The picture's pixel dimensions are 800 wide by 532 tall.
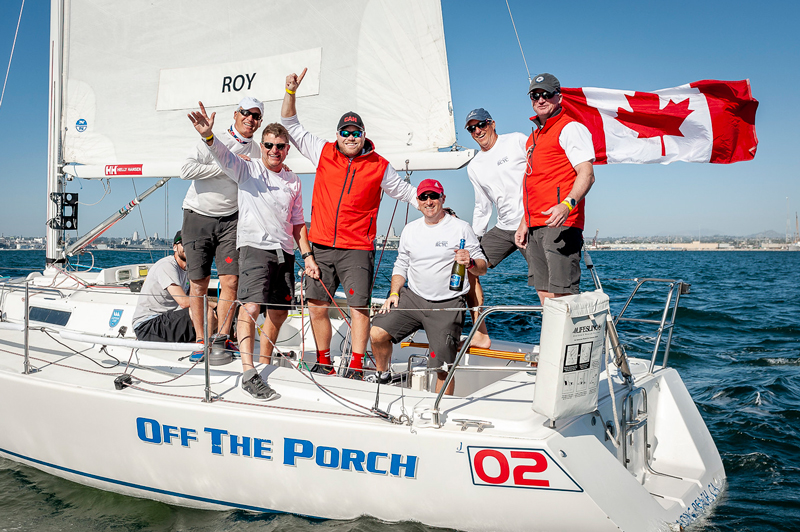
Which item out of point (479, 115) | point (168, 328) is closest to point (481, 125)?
point (479, 115)

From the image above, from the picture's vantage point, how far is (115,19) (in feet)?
18.3

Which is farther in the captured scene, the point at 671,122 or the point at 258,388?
the point at 671,122

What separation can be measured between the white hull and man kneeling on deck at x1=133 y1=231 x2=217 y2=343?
43cm

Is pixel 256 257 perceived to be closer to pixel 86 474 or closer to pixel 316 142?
pixel 316 142

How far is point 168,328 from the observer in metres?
3.95

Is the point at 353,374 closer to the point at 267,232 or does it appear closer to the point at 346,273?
the point at 346,273

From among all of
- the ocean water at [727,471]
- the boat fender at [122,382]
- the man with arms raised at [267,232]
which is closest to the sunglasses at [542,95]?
the ocean water at [727,471]

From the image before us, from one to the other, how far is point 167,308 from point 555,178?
2.91 meters

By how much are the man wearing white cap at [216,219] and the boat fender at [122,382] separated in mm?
713

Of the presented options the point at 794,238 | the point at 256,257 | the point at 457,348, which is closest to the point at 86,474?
the point at 256,257

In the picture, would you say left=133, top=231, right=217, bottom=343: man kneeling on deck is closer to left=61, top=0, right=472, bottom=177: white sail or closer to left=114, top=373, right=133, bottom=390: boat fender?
left=114, top=373, right=133, bottom=390: boat fender

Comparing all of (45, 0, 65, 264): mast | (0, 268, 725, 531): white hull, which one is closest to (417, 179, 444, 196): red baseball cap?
(0, 268, 725, 531): white hull

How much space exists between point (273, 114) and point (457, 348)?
314cm

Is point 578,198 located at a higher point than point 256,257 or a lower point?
higher
